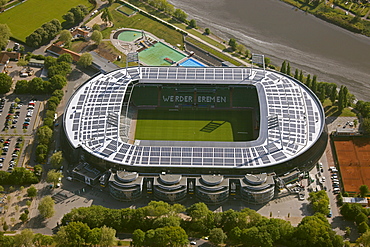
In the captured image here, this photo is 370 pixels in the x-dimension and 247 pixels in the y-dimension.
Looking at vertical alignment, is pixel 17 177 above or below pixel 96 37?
below

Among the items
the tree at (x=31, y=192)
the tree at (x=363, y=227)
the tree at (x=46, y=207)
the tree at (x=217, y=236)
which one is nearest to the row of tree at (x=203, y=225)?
the tree at (x=217, y=236)

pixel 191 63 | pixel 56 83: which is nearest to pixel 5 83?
pixel 56 83

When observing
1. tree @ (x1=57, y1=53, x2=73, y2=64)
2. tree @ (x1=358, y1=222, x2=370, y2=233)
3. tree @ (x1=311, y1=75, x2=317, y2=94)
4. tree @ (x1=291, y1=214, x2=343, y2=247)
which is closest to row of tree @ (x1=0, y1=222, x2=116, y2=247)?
tree @ (x1=291, y1=214, x2=343, y2=247)

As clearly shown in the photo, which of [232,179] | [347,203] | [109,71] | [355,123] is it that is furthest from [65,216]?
[355,123]

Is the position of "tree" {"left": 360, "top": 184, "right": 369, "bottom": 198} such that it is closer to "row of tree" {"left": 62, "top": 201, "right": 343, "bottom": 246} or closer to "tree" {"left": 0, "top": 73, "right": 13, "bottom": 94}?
"row of tree" {"left": 62, "top": 201, "right": 343, "bottom": 246}

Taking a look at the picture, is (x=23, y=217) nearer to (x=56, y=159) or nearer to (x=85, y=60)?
(x=56, y=159)

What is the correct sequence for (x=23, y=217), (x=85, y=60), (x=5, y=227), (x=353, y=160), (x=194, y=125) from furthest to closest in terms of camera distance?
(x=85, y=60)
(x=194, y=125)
(x=353, y=160)
(x=23, y=217)
(x=5, y=227)
